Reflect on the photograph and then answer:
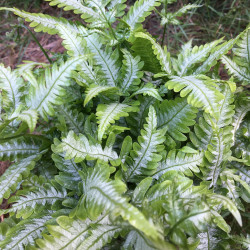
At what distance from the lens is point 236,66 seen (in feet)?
5.26

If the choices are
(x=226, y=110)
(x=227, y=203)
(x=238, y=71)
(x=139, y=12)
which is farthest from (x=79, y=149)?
(x=238, y=71)

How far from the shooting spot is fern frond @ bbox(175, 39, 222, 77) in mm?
1496

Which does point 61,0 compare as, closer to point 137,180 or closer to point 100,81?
point 100,81

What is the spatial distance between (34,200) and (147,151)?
62 cm

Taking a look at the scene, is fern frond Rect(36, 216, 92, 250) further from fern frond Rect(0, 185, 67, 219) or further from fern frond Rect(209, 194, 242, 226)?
fern frond Rect(209, 194, 242, 226)

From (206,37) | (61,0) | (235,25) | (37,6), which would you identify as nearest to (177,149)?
(61,0)

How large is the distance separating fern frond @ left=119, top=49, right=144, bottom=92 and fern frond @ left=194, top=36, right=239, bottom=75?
13.3 inches

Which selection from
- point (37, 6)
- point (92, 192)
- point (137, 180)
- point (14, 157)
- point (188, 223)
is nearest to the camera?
point (188, 223)

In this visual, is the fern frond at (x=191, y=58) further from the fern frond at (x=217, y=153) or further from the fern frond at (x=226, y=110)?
the fern frond at (x=217, y=153)

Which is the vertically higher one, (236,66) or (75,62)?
(75,62)

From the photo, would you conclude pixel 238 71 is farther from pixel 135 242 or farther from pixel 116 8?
pixel 135 242

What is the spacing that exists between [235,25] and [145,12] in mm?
1461

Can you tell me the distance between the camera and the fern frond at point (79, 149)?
4.07 ft

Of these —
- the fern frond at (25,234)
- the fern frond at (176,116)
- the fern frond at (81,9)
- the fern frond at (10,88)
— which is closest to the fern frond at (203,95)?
the fern frond at (176,116)
